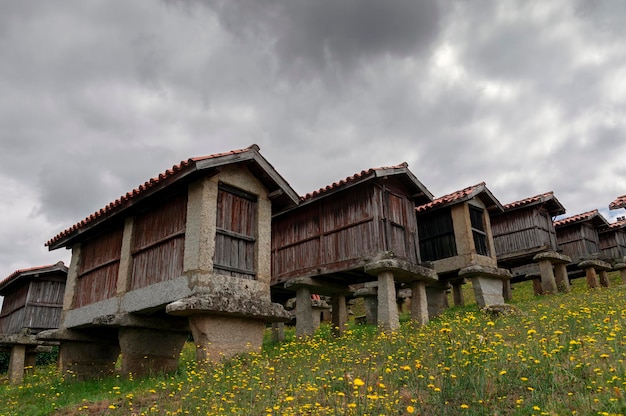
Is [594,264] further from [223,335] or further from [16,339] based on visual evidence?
[16,339]

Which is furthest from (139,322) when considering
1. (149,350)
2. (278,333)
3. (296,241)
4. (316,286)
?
(278,333)

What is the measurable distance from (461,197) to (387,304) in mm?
5041

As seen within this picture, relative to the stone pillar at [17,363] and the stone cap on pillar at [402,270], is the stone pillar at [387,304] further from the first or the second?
the stone pillar at [17,363]

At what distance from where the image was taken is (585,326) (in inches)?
287

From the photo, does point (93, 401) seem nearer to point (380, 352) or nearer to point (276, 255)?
point (380, 352)

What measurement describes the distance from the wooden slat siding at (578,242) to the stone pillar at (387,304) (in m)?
11.7

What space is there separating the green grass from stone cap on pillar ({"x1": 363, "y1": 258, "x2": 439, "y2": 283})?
2342 millimetres

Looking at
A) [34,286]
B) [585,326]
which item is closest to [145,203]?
[585,326]

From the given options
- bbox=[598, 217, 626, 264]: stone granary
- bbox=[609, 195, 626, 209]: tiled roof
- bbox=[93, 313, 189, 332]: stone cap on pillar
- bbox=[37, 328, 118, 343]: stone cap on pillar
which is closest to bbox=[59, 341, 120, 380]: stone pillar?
bbox=[37, 328, 118, 343]: stone cap on pillar

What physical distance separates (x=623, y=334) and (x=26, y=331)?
687 inches

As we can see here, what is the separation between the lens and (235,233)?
31.1 ft

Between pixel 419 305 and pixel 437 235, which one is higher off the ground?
pixel 437 235

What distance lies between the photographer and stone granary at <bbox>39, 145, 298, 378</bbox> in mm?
8578

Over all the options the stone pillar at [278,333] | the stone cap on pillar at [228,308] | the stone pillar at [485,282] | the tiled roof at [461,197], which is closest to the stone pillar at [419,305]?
the stone pillar at [485,282]
